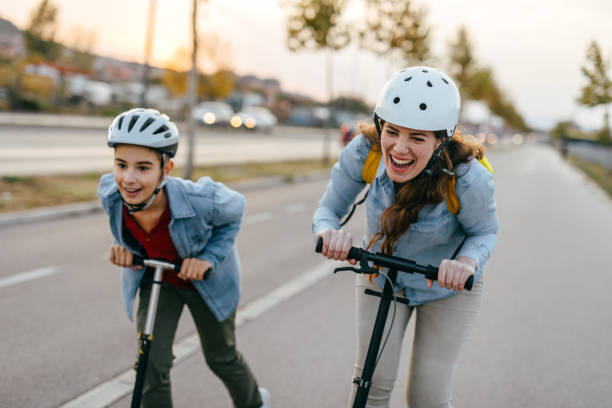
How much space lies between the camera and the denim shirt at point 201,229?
2.86m

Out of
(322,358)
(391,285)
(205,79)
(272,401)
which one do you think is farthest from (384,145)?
(205,79)

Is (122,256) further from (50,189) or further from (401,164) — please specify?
(50,189)

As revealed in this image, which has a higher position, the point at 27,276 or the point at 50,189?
the point at 50,189

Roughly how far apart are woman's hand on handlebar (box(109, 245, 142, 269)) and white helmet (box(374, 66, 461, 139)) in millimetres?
1274

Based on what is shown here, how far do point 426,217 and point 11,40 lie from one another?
77.7m

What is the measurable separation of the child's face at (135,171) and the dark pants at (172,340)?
0.56 metres

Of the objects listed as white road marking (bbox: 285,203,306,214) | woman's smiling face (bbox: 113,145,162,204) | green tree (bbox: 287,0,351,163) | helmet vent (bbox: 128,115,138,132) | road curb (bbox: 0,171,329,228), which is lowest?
road curb (bbox: 0,171,329,228)

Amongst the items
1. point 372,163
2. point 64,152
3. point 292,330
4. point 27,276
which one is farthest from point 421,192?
point 64,152

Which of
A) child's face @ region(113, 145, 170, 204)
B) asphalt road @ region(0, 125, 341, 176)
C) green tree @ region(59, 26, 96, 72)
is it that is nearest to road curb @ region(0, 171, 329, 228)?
asphalt road @ region(0, 125, 341, 176)

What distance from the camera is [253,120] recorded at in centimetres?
3934

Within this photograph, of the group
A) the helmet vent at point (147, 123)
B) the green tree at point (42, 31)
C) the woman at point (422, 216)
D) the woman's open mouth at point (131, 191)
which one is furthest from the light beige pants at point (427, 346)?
the green tree at point (42, 31)

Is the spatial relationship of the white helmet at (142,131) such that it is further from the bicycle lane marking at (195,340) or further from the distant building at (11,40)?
the distant building at (11,40)

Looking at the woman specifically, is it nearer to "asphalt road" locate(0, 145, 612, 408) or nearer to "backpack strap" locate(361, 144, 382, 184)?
"backpack strap" locate(361, 144, 382, 184)

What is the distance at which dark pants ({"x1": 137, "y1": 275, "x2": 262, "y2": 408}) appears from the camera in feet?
9.31
